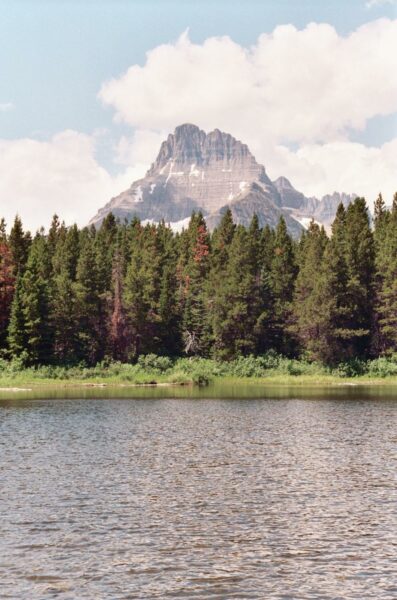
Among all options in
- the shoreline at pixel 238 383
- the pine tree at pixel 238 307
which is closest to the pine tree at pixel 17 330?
the shoreline at pixel 238 383

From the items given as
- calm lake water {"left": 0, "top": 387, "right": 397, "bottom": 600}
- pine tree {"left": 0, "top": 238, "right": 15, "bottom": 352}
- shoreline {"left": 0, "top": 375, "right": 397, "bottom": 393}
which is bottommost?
calm lake water {"left": 0, "top": 387, "right": 397, "bottom": 600}

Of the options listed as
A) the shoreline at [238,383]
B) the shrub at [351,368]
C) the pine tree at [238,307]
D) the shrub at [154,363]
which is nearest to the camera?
the shoreline at [238,383]

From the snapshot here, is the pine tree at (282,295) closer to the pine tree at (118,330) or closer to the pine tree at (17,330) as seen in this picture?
the pine tree at (118,330)

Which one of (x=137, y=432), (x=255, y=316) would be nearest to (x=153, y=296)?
(x=255, y=316)

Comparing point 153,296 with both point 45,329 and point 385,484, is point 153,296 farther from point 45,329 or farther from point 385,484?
point 385,484

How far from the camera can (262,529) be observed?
20.3 metres

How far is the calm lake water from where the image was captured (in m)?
15.8

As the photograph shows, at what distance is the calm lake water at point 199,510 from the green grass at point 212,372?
4577 centimetres

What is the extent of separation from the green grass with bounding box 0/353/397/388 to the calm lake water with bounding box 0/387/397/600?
150 feet

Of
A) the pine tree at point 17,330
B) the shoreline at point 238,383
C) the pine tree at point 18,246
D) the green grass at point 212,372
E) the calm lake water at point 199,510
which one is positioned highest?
the pine tree at point 18,246

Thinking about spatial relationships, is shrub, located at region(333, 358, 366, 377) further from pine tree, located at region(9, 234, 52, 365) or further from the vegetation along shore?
pine tree, located at region(9, 234, 52, 365)

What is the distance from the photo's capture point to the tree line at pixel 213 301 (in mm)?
98625

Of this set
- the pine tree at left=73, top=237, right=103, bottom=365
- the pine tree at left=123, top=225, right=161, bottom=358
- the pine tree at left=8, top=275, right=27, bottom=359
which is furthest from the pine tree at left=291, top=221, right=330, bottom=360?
the pine tree at left=8, top=275, right=27, bottom=359

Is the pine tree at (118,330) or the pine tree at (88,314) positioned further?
the pine tree at (118,330)
